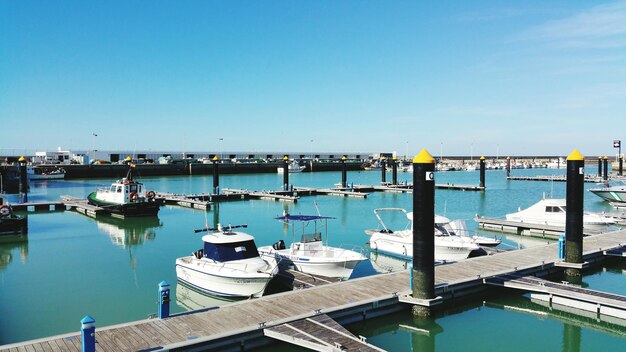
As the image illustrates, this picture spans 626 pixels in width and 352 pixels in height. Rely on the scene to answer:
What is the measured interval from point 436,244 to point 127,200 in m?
28.7

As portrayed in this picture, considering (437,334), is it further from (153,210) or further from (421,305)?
(153,210)

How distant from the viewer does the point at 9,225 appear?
32.1 m

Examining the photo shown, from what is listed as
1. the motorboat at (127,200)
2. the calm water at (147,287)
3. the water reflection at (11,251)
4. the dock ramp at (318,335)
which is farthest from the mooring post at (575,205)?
the motorboat at (127,200)

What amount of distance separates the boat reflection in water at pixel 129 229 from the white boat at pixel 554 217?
26.5 m

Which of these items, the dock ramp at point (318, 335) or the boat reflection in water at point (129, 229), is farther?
the boat reflection in water at point (129, 229)

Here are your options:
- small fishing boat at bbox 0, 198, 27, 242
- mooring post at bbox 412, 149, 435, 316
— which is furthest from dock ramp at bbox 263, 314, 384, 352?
small fishing boat at bbox 0, 198, 27, 242

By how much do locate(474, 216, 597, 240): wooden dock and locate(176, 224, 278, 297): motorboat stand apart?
2245 centimetres

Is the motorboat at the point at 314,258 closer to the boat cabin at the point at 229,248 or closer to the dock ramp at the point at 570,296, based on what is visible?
the boat cabin at the point at 229,248

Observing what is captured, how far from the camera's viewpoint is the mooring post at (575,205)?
20266mm

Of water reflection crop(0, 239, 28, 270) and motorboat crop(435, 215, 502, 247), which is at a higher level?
motorboat crop(435, 215, 502, 247)

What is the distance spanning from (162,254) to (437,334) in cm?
1698

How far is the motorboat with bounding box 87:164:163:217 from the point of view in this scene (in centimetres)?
4153

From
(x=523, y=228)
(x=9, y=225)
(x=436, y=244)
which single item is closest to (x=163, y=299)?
(x=436, y=244)

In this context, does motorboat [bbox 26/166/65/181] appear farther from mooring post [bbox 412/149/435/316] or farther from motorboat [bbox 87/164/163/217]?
mooring post [bbox 412/149/435/316]
